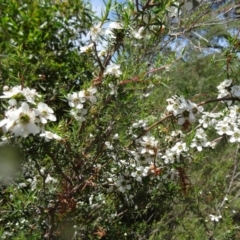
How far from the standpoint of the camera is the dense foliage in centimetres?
161

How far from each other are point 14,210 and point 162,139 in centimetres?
88

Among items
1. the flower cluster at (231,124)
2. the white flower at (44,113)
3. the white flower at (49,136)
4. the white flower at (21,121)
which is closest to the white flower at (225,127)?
the flower cluster at (231,124)

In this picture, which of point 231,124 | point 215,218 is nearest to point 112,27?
point 231,124

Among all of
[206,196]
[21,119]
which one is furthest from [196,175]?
[21,119]

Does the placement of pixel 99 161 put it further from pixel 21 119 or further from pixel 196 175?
pixel 196 175

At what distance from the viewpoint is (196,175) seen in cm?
393

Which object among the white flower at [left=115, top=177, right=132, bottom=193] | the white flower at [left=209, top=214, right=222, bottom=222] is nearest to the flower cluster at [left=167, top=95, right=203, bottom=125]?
the white flower at [left=115, top=177, right=132, bottom=193]

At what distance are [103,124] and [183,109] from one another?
0.43 metres

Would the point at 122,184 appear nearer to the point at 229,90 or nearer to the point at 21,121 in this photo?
the point at 229,90

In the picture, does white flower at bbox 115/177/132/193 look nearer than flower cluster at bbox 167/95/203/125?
No

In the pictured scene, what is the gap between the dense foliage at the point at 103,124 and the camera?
1.61 m

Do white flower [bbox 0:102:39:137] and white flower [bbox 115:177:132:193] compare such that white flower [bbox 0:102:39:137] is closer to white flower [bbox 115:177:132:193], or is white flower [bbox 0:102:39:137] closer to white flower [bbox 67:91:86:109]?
white flower [bbox 67:91:86:109]

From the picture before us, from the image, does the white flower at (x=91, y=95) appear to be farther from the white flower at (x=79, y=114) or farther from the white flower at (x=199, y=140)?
the white flower at (x=199, y=140)

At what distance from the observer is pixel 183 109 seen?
5.39 feet
